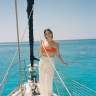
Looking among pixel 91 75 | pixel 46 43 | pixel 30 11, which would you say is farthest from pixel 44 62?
pixel 91 75

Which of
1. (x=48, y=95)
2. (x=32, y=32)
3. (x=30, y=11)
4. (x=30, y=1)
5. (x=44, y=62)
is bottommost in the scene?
(x=48, y=95)

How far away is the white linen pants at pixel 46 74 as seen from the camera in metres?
1.71

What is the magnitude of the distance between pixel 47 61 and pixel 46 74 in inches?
8.5

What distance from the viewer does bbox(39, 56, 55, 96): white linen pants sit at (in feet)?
5.60

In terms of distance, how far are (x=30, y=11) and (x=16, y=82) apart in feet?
17.0

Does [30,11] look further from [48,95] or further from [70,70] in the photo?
[70,70]

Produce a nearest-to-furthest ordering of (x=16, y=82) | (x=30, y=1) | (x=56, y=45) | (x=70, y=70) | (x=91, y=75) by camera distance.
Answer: (x=56, y=45), (x=30, y=1), (x=16, y=82), (x=91, y=75), (x=70, y=70)

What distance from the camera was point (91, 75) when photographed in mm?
7227

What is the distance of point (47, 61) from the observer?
1694mm

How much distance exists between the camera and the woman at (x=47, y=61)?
1.67 metres

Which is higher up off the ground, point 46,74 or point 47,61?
point 47,61

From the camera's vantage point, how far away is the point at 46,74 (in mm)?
1734

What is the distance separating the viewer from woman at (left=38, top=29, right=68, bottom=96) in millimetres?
1672

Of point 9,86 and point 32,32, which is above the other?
point 32,32
